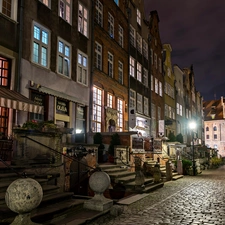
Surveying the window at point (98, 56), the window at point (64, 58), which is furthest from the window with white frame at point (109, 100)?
the window at point (64, 58)

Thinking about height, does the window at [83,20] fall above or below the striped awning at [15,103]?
above

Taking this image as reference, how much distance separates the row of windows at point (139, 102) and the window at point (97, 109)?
6.29 metres

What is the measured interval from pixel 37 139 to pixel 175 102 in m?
35.5

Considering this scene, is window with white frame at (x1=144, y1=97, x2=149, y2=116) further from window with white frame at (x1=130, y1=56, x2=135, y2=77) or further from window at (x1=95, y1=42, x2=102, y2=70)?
window at (x1=95, y1=42, x2=102, y2=70)

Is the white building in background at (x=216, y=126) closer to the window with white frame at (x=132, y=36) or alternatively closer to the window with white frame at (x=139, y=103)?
the window with white frame at (x=139, y=103)

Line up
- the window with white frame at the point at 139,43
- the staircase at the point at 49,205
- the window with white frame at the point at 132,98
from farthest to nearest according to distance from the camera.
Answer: the window with white frame at the point at 139,43 → the window with white frame at the point at 132,98 → the staircase at the point at 49,205

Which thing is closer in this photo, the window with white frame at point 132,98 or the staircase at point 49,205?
the staircase at point 49,205

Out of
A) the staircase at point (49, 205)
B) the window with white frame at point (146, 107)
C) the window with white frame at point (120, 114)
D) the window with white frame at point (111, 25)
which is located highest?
the window with white frame at point (111, 25)

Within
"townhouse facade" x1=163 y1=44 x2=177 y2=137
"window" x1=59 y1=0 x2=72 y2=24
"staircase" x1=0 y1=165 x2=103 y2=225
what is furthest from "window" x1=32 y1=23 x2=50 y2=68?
"townhouse facade" x1=163 y1=44 x2=177 y2=137

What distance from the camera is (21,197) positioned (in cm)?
565

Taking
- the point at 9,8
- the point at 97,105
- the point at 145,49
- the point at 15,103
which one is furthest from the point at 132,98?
the point at 15,103

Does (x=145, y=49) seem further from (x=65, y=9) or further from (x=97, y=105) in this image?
(x=65, y=9)

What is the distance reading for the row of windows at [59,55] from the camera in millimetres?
14152

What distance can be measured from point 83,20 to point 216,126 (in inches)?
2752
